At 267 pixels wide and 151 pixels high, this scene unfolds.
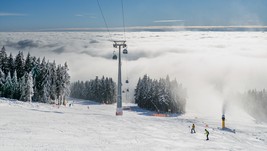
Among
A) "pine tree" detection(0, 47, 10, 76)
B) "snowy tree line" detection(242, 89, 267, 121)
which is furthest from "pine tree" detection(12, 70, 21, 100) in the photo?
"snowy tree line" detection(242, 89, 267, 121)

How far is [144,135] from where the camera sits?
29.1 metres

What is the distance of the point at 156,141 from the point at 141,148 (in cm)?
368

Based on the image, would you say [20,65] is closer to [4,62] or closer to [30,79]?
[4,62]

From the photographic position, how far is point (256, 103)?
169125 millimetres

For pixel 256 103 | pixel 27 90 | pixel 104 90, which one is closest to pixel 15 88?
pixel 27 90

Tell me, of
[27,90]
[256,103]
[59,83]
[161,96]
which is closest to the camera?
[27,90]

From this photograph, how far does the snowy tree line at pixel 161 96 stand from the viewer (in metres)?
112

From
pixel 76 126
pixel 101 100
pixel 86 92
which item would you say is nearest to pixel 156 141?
pixel 76 126

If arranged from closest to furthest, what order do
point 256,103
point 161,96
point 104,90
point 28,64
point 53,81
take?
1. point 28,64
2. point 53,81
3. point 161,96
4. point 104,90
5. point 256,103

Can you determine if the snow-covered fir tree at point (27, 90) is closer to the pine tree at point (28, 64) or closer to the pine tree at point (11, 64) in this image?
the pine tree at point (28, 64)

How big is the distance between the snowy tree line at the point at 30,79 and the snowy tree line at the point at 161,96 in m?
36.1

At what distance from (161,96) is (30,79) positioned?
4978 cm

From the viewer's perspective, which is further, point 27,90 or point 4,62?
point 4,62

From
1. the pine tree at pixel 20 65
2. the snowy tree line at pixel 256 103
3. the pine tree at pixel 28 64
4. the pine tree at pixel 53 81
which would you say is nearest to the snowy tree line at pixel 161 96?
the pine tree at pixel 53 81
